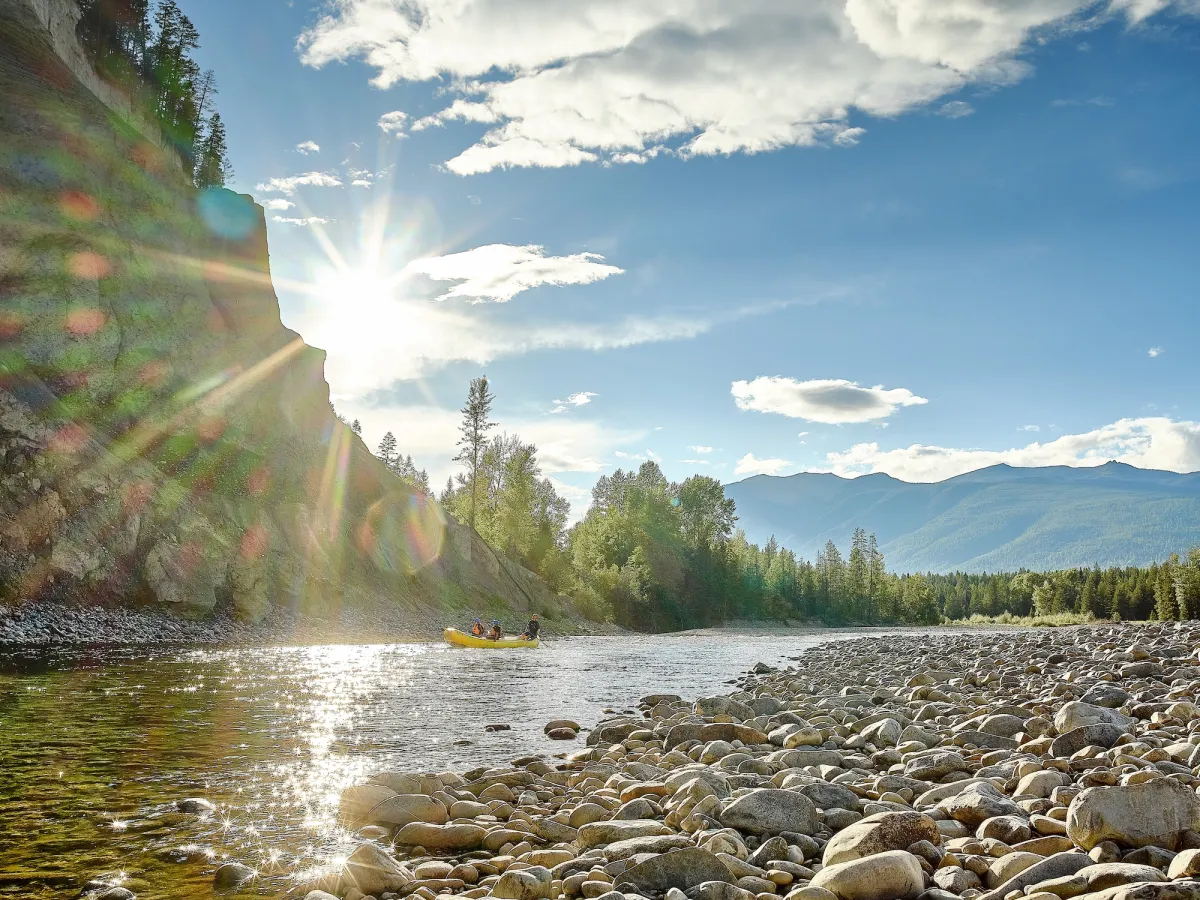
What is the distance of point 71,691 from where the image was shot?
50.5ft

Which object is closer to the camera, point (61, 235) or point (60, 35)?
point (61, 235)

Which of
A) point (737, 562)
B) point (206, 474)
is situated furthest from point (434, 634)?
point (737, 562)

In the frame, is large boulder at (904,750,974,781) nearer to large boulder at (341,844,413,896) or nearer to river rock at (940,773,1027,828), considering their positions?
river rock at (940,773,1027,828)

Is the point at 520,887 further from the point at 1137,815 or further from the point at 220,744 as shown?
the point at 220,744

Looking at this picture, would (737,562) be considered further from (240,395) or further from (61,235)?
(61,235)

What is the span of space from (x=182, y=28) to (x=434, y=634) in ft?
181

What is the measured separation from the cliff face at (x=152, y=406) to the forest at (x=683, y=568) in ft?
51.0

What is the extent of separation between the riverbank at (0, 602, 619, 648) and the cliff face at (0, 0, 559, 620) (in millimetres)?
830

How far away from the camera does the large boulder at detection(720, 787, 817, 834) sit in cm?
680

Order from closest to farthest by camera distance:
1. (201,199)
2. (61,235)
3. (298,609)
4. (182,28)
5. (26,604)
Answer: (26,604), (61,235), (298,609), (201,199), (182,28)

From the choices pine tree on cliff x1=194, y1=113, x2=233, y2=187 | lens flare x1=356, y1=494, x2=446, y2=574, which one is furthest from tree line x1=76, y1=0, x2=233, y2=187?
lens flare x1=356, y1=494, x2=446, y2=574

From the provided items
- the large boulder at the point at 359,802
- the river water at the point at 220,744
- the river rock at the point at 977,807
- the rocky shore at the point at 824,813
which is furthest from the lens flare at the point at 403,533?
the river rock at the point at 977,807

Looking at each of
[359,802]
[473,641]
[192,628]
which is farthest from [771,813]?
[192,628]

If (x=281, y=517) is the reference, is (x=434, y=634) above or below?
below
